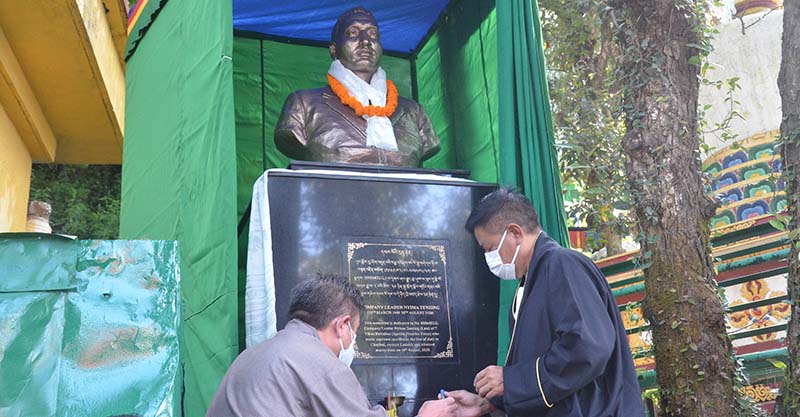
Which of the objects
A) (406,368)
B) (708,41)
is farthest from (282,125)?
(708,41)

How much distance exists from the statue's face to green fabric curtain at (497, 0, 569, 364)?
0.89 meters

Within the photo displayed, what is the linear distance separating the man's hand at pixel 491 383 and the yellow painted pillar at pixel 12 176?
510 cm

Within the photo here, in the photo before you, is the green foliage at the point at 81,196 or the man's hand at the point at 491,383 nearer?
the man's hand at the point at 491,383

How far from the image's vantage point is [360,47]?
586 centimetres

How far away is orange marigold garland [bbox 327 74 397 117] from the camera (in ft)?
18.8

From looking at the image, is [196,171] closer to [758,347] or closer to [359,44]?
[359,44]

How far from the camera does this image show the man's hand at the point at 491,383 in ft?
12.2

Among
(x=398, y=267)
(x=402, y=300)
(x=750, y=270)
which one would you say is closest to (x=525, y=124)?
(x=398, y=267)

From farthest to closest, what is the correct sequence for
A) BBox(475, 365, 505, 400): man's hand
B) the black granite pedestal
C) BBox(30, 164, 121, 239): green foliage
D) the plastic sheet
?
BBox(30, 164, 121, 239): green foliage < the black granite pedestal < the plastic sheet < BBox(475, 365, 505, 400): man's hand

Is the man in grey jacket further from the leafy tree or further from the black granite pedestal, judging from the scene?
the leafy tree

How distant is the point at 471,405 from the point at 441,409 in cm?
13

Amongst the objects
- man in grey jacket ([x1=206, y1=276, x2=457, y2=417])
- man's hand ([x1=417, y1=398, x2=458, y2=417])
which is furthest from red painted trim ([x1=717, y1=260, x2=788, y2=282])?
man in grey jacket ([x1=206, y1=276, x2=457, y2=417])

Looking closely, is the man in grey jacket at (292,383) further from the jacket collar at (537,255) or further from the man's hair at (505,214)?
the man's hair at (505,214)

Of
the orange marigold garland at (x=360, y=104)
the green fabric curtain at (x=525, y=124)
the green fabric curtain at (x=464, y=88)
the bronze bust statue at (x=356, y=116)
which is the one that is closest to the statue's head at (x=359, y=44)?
the bronze bust statue at (x=356, y=116)
